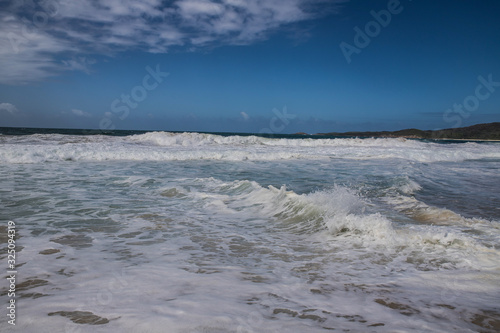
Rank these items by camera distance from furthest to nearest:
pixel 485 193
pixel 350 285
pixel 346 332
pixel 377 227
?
pixel 485 193
pixel 377 227
pixel 350 285
pixel 346 332

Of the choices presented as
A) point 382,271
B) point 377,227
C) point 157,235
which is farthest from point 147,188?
point 382,271

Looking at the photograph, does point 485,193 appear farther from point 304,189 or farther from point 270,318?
point 270,318

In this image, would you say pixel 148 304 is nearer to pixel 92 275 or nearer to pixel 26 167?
pixel 92 275

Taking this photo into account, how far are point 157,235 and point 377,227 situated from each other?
11.6 ft

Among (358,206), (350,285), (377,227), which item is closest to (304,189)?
(358,206)

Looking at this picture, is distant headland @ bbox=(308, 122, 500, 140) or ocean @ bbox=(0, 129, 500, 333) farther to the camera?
distant headland @ bbox=(308, 122, 500, 140)

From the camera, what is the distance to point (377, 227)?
490 centimetres

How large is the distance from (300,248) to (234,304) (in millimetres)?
2040

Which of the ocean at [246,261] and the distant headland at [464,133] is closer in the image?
the ocean at [246,261]

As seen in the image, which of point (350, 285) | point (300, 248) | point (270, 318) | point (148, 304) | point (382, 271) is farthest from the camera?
point (300, 248)

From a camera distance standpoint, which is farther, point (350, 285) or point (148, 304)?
point (350, 285)

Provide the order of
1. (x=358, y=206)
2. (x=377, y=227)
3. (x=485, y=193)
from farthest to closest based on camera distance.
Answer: (x=485, y=193) < (x=358, y=206) < (x=377, y=227)

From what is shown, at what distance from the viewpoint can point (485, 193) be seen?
8.67 meters

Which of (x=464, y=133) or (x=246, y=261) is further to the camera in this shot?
(x=464, y=133)
